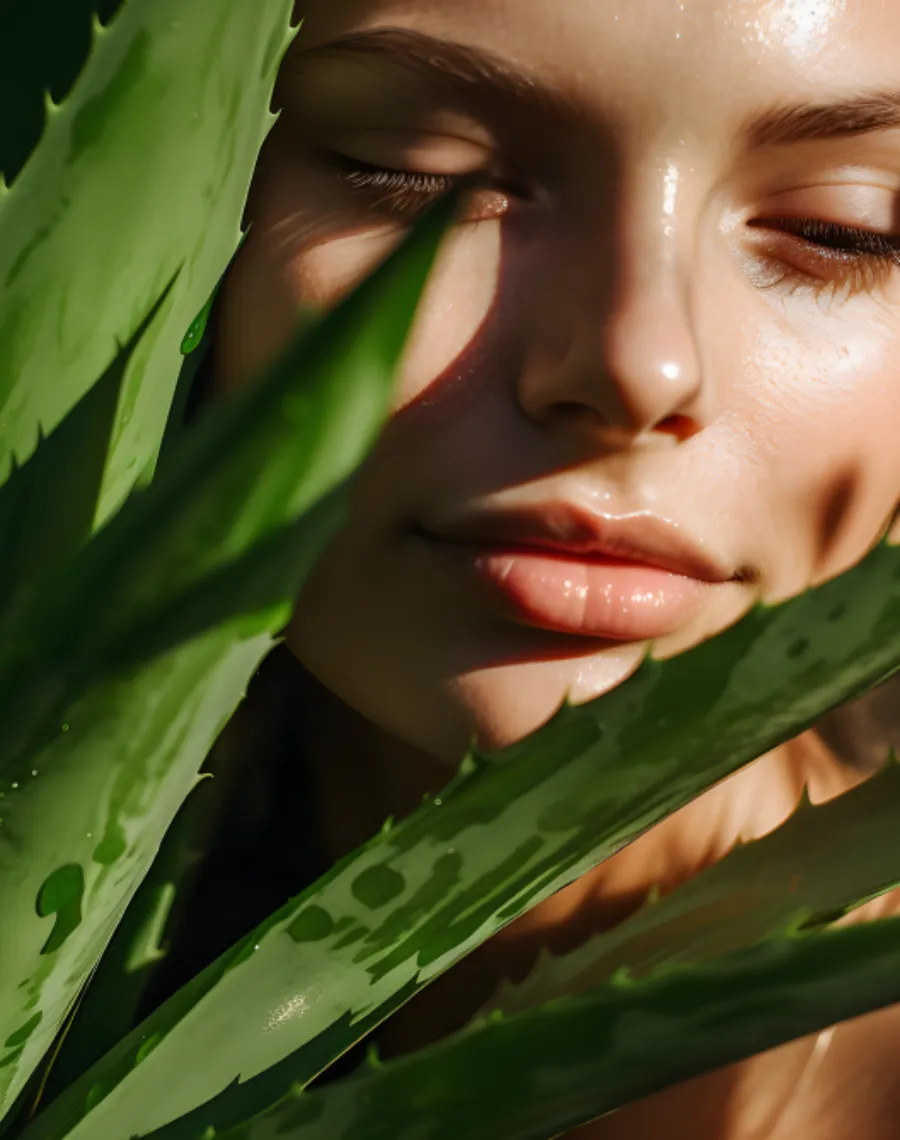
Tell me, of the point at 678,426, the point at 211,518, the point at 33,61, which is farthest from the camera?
the point at 678,426

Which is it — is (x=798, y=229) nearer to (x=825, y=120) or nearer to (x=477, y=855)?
(x=825, y=120)

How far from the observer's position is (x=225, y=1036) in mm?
510

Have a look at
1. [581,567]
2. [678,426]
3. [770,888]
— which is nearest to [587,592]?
[581,567]

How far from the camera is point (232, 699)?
0.46m

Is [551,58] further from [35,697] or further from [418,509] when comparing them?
[35,697]

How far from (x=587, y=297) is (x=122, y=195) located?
0.98 ft

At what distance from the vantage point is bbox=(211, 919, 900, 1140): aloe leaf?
0.41 m

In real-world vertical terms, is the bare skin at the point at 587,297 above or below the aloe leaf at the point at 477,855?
above

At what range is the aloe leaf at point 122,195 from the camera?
16.7 inches

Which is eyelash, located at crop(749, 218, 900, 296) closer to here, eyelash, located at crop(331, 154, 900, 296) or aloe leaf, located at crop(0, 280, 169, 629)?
eyelash, located at crop(331, 154, 900, 296)

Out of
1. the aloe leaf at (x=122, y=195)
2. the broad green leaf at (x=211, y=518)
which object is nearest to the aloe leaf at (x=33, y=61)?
the aloe leaf at (x=122, y=195)

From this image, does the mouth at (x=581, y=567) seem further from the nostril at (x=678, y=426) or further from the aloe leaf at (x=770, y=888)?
the aloe leaf at (x=770, y=888)

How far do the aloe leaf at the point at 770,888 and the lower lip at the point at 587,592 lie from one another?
17 cm

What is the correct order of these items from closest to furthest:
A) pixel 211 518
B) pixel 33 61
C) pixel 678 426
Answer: pixel 211 518, pixel 33 61, pixel 678 426
